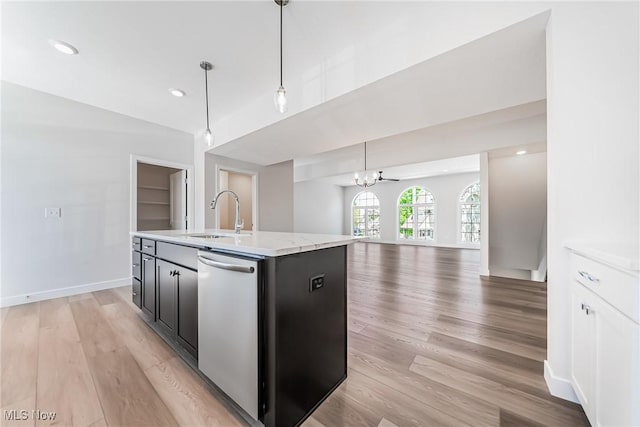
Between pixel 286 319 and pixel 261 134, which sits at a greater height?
pixel 261 134

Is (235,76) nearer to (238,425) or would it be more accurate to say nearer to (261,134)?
(261,134)

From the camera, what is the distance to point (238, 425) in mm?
1196

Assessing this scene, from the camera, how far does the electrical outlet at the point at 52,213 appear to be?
3018 millimetres

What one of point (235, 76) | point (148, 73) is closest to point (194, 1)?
point (235, 76)

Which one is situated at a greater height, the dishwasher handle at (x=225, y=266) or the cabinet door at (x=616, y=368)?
the dishwasher handle at (x=225, y=266)

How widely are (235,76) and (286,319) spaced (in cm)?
267

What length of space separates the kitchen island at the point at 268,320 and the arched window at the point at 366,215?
9123 millimetres

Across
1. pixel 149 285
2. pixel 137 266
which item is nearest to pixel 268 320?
pixel 149 285

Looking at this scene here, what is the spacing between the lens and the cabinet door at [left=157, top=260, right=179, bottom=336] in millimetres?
1787

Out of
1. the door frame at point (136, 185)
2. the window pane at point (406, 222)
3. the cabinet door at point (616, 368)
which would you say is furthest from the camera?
the window pane at point (406, 222)

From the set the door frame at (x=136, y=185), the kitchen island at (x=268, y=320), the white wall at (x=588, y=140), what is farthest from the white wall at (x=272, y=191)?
the white wall at (x=588, y=140)

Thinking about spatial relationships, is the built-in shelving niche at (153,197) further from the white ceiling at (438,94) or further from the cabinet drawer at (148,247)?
the cabinet drawer at (148,247)

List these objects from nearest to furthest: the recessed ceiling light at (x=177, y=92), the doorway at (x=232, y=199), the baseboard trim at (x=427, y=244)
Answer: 1. the recessed ceiling light at (x=177, y=92)
2. the doorway at (x=232, y=199)
3. the baseboard trim at (x=427, y=244)

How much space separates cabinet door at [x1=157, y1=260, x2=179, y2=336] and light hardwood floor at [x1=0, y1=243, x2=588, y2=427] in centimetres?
19
